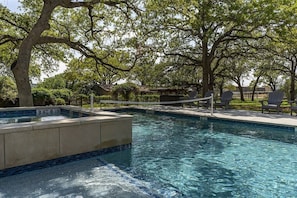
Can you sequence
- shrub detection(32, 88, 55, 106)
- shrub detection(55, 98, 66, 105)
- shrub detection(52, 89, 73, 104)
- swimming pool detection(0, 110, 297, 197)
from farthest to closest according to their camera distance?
shrub detection(52, 89, 73, 104) < shrub detection(55, 98, 66, 105) < shrub detection(32, 88, 55, 106) < swimming pool detection(0, 110, 297, 197)

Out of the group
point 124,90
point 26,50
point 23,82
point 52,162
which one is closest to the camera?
point 52,162

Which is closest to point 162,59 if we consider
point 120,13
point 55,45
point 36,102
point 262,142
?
point 120,13

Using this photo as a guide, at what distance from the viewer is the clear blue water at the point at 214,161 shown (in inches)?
151

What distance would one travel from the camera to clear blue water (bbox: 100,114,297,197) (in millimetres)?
3844

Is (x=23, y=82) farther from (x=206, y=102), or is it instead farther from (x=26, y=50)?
(x=206, y=102)

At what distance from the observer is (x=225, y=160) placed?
528 centimetres

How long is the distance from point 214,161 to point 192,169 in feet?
2.40

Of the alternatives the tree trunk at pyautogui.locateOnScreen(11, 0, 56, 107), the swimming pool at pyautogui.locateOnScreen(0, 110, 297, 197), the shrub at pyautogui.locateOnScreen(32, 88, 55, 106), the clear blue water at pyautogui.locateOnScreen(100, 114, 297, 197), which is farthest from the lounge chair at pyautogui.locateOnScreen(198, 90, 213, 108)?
the shrub at pyautogui.locateOnScreen(32, 88, 55, 106)

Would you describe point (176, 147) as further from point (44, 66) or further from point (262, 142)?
point (44, 66)

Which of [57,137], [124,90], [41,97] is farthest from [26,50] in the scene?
[124,90]

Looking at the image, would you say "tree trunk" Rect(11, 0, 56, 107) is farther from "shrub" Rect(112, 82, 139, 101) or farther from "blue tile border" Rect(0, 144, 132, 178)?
"shrub" Rect(112, 82, 139, 101)

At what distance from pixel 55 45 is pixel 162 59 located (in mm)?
7341

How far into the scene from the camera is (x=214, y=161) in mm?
5207

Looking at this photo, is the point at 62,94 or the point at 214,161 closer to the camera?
the point at 214,161
